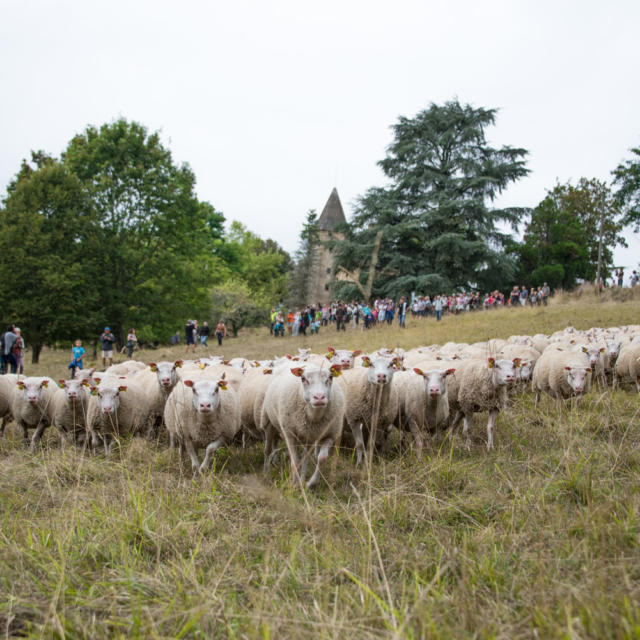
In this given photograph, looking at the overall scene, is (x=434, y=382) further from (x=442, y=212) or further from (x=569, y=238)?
(x=569, y=238)

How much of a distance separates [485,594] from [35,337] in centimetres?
2678

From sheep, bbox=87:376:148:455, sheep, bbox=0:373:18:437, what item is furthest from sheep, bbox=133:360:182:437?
sheep, bbox=0:373:18:437

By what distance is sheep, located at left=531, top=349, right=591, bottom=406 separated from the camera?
26.7 feet

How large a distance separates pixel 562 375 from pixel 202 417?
616 cm

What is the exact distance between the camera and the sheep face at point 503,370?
22.5 feet

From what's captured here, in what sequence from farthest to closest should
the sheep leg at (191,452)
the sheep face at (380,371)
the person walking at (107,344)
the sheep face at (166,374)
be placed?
the person walking at (107,344)
the sheep face at (166,374)
the sheep face at (380,371)
the sheep leg at (191,452)

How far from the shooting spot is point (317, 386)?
509cm

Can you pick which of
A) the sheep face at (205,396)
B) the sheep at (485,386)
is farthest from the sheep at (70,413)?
the sheep at (485,386)

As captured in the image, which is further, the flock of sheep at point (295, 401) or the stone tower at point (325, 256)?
the stone tower at point (325, 256)

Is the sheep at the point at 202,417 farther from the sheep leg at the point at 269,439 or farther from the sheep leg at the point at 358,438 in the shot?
the sheep leg at the point at 358,438

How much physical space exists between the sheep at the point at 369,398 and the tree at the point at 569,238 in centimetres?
4852

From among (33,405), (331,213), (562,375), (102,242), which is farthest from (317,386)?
(331,213)

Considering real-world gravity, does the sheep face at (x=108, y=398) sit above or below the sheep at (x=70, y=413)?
above

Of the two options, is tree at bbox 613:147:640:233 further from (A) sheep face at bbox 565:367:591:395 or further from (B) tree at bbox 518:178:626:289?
(A) sheep face at bbox 565:367:591:395
